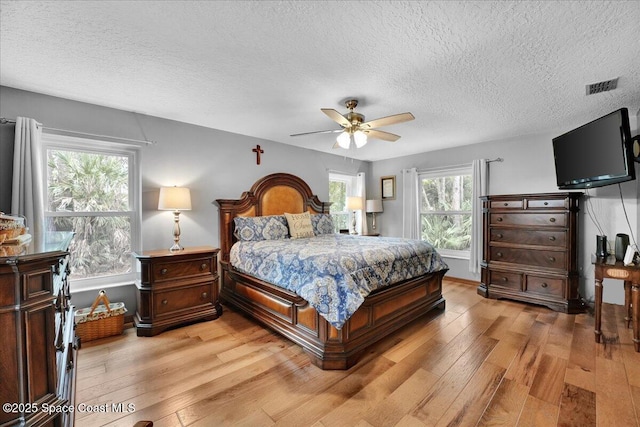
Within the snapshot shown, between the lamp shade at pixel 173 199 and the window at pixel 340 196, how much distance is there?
2.82m

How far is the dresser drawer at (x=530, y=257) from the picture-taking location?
3.36 metres

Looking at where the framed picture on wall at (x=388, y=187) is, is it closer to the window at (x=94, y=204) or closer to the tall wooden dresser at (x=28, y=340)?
the window at (x=94, y=204)

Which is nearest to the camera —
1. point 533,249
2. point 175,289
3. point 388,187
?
point 175,289

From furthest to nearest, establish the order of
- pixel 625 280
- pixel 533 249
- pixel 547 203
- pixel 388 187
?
pixel 388 187 → pixel 533 249 → pixel 547 203 → pixel 625 280

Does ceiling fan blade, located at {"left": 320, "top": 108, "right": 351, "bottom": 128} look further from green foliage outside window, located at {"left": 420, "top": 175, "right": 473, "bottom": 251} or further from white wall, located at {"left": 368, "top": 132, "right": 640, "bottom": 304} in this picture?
green foliage outside window, located at {"left": 420, "top": 175, "right": 473, "bottom": 251}

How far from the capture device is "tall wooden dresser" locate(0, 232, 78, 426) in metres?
0.96

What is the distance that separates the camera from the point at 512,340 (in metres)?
2.56

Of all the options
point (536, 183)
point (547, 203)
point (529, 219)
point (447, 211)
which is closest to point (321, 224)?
point (447, 211)

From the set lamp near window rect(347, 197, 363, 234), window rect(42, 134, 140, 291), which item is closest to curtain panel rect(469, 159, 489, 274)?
lamp near window rect(347, 197, 363, 234)

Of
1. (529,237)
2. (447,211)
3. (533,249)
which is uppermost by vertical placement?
(447,211)

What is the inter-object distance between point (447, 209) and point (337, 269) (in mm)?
3496

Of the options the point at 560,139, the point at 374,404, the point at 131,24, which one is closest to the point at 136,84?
the point at 131,24

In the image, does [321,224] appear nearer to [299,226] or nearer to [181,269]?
[299,226]

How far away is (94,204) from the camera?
2.93 m
